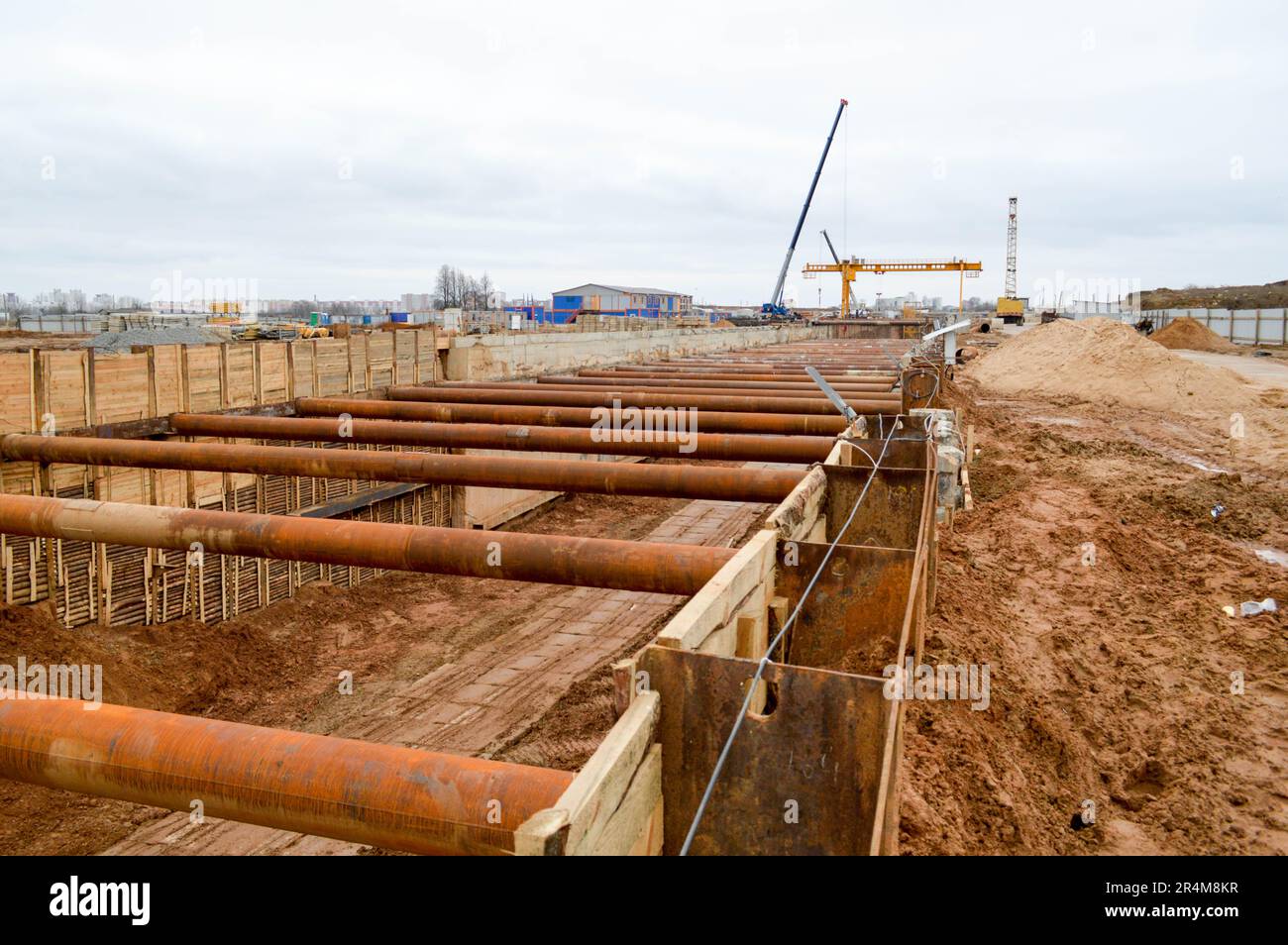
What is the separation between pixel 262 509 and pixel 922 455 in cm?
957

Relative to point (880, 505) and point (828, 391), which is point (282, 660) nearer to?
point (880, 505)

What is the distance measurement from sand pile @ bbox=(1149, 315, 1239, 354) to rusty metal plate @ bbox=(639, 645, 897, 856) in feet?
188

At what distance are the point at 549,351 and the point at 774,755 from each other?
65.5ft

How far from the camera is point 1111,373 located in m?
35.0

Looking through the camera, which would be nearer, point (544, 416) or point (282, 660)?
point (282, 660)

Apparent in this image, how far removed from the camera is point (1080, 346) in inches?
1523

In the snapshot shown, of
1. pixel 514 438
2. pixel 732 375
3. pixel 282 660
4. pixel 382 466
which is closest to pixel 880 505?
pixel 514 438

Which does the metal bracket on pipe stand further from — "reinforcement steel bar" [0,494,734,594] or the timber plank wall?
the timber plank wall

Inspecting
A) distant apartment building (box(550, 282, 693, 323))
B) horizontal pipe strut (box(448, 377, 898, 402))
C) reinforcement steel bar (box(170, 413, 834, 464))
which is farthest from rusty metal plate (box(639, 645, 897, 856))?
distant apartment building (box(550, 282, 693, 323))

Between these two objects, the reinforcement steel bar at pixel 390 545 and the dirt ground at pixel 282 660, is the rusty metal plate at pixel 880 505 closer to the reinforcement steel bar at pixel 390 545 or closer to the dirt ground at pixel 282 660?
the reinforcement steel bar at pixel 390 545

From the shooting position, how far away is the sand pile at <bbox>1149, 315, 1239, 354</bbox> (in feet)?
174

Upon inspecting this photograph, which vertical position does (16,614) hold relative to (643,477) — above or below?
below
